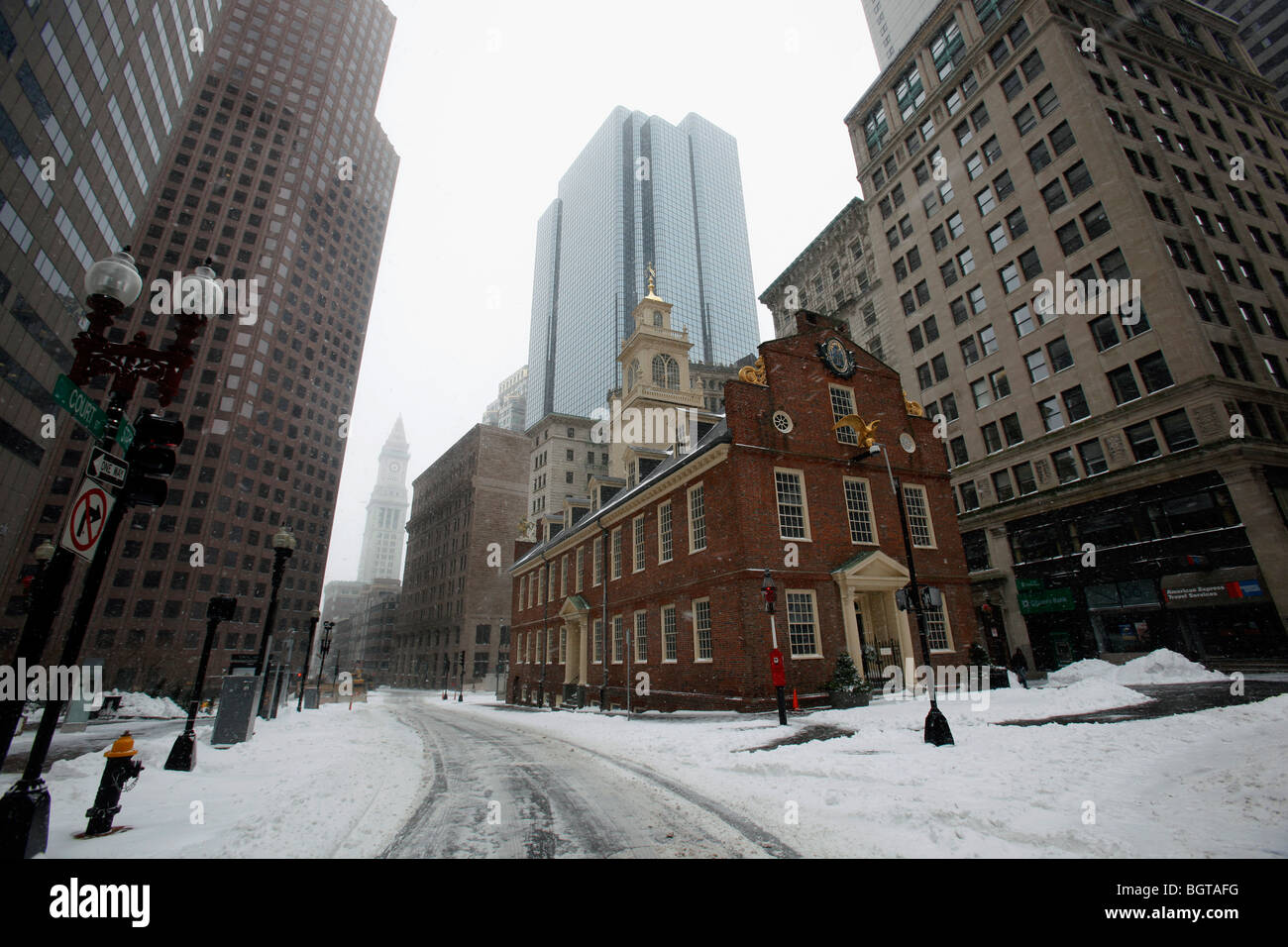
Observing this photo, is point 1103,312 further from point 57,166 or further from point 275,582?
point 57,166

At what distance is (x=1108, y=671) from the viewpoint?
19.2 metres

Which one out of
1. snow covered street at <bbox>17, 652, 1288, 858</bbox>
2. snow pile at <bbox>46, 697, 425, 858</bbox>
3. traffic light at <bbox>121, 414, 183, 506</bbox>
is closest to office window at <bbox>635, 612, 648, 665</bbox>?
snow covered street at <bbox>17, 652, 1288, 858</bbox>

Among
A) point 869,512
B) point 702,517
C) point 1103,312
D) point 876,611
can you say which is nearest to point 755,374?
point 702,517

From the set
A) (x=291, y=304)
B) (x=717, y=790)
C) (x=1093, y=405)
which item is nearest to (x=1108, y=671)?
(x=1093, y=405)

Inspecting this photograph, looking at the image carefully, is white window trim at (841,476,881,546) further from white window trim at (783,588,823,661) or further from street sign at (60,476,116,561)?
street sign at (60,476,116,561)

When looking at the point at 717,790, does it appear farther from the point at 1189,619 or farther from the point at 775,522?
the point at 1189,619

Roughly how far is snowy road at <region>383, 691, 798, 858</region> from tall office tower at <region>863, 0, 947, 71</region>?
233 ft

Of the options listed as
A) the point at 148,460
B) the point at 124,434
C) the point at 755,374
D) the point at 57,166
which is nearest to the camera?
the point at 124,434

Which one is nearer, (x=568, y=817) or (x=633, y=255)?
(x=568, y=817)

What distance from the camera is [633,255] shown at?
4855 inches

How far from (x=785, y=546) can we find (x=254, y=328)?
88.6 m

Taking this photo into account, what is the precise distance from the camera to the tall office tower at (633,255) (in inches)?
4791
